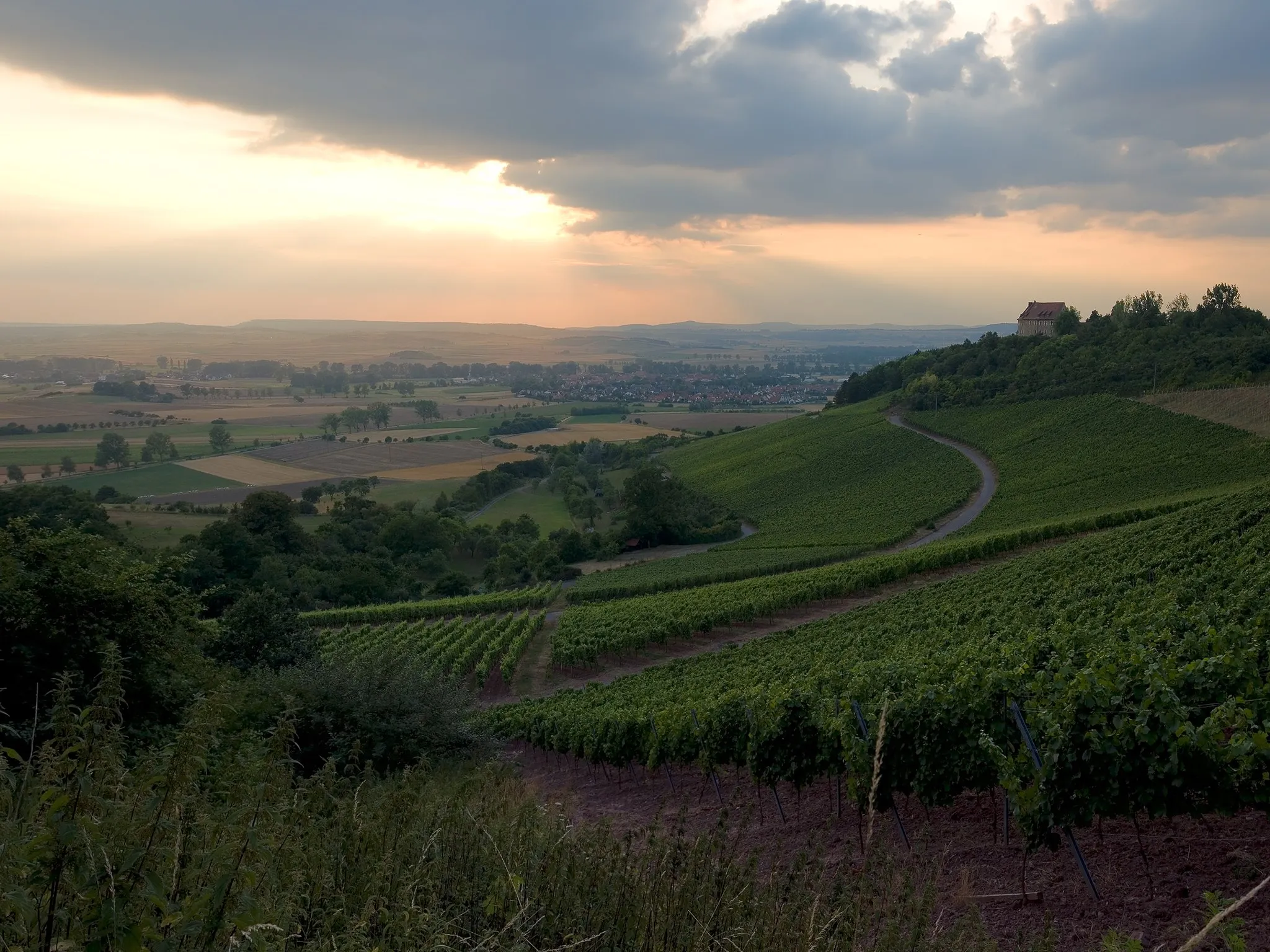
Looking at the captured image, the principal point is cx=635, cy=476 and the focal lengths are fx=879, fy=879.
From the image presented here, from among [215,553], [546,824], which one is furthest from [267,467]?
[546,824]

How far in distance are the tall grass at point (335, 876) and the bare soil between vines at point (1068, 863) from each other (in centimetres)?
65

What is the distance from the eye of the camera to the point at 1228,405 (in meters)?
56.5

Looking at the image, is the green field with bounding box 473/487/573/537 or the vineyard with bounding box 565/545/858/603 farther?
the green field with bounding box 473/487/573/537

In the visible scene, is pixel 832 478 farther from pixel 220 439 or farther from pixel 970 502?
pixel 220 439

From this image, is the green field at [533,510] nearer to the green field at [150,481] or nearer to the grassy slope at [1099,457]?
the green field at [150,481]

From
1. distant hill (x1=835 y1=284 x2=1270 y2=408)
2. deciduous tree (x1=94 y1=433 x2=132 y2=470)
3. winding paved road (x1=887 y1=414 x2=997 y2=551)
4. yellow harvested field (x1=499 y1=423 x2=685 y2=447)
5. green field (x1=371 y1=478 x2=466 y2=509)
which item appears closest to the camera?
winding paved road (x1=887 y1=414 x2=997 y2=551)

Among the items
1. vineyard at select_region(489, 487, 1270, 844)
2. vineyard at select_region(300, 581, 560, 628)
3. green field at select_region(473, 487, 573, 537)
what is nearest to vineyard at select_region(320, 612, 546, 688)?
vineyard at select_region(300, 581, 560, 628)

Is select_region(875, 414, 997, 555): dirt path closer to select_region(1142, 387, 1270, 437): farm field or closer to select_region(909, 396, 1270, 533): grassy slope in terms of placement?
select_region(909, 396, 1270, 533): grassy slope

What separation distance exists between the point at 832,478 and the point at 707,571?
29.2 meters

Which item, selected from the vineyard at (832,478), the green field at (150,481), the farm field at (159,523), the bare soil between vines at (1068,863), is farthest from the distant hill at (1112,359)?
the green field at (150,481)

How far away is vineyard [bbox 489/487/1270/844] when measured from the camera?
687 centimetres

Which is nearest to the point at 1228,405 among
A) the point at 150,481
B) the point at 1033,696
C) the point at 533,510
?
the point at 533,510

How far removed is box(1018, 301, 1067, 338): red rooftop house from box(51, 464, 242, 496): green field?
9747 centimetres

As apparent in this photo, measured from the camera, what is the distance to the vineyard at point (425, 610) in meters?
46.2
